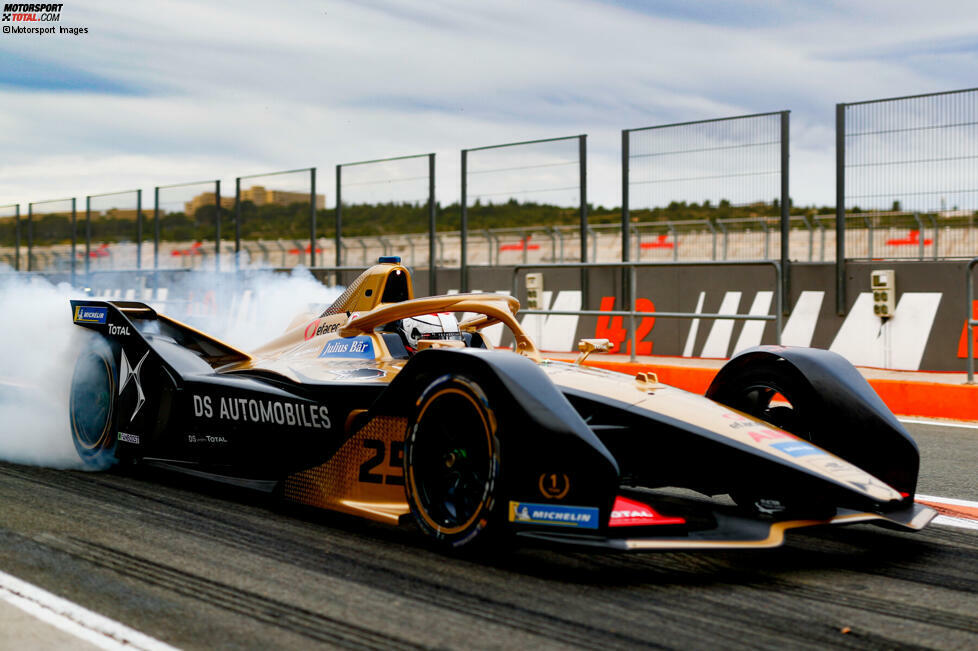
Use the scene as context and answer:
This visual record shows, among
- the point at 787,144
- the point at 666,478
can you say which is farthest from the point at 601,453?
the point at 787,144

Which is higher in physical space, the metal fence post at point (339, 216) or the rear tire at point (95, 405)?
the metal fence post at point (339, 216)

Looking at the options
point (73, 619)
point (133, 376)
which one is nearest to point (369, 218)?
point (133, 376)

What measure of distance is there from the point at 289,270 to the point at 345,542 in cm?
1359

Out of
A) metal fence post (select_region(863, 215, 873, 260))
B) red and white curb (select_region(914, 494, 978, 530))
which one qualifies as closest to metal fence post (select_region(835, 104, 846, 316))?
metal fence post (select_region(863, 215, 873, 260))

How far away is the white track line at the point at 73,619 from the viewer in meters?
3.28

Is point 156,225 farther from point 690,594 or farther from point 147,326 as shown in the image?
point 690,594

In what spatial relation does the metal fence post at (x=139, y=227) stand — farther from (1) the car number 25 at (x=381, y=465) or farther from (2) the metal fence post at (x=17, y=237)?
(1) the car number 25 at (x=381, y=465)

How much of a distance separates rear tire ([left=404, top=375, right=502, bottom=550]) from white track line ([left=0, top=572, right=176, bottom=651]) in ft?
4.40

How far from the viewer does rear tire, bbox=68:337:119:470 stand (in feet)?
21.1

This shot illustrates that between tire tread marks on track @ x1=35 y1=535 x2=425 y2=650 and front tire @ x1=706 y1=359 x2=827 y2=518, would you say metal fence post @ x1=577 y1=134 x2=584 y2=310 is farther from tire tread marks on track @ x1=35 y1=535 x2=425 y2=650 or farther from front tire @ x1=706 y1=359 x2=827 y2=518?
tire tread marks on track @ x1=35 y1=535 x2=425 y2=650

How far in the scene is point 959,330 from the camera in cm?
1119

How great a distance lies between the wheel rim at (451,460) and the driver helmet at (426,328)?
1.42 meters

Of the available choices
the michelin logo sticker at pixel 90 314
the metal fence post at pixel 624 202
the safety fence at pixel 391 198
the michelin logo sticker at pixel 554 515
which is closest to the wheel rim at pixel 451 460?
the michelin logo sticker at pixel 554 515

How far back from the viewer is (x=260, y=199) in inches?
810
